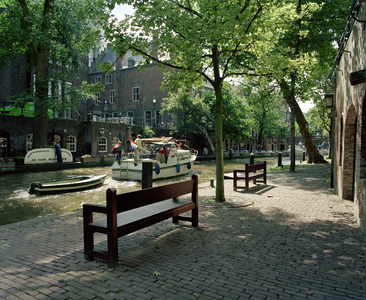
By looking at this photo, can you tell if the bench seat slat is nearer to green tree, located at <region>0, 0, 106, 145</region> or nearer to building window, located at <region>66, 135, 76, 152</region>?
green tree, located at <region>0, 0, 106, 145</region>

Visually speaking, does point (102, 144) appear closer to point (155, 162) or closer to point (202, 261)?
point (155, 162)

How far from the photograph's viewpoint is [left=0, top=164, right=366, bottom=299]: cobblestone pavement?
121 inches

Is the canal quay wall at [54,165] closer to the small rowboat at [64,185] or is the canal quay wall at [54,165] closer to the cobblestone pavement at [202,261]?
the small rowboat at [64,185]

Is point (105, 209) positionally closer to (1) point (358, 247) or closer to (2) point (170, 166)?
(1) point (358, 247)

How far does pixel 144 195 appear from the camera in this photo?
415 cm

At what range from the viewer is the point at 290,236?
5.00m

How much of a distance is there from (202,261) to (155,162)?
13330 millimetres

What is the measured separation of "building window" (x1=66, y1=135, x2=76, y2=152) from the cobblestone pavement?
75.2 feet

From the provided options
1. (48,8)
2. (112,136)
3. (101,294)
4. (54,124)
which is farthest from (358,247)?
(112,136)

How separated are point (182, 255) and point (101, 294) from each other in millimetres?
1429

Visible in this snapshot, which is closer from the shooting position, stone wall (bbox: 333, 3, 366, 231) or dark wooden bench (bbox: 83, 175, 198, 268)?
dark wooden bench (bbox: 83, 175, 198, 268)

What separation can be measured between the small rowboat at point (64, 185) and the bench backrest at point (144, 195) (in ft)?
26.9

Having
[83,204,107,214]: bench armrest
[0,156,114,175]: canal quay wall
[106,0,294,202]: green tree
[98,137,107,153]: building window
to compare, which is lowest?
[0,156,114,175]: canal quay wall

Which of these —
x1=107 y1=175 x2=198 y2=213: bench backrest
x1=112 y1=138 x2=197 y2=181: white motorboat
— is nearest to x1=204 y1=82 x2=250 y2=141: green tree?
x1=112 y1=138 x2=197 y2=181: white motorboat
